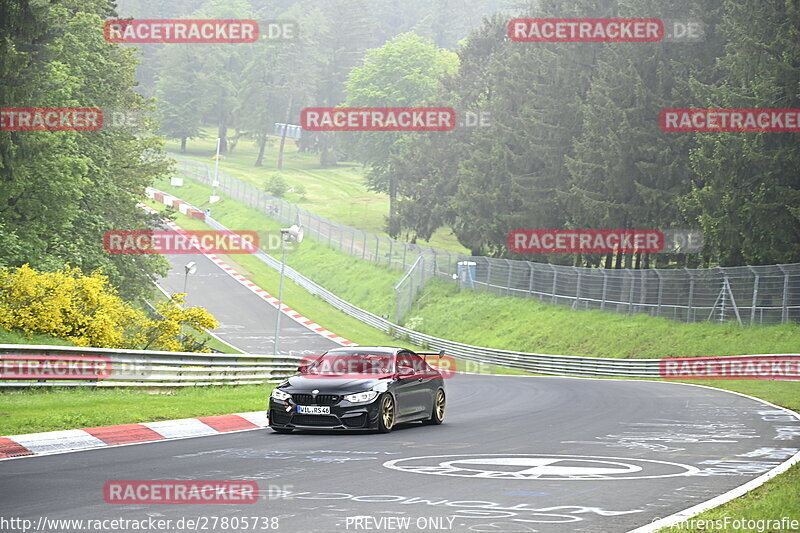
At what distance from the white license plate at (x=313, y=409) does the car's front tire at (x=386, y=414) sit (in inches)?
33.2

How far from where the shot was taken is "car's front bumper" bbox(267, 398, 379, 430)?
1622 centimetres

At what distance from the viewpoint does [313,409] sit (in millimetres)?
16188

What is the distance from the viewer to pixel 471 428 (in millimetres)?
17672

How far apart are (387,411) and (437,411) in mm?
2095

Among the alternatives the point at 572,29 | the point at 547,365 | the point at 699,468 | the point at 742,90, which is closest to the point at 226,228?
the point at 572,29

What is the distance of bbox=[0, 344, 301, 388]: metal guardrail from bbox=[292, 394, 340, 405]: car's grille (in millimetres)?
5865

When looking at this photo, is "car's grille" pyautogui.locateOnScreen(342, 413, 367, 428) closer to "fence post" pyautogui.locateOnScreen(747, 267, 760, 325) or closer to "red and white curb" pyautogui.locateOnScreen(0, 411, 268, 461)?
"red and white curb" pyautogui.locateOnScreen(0, 411, 268, 461)

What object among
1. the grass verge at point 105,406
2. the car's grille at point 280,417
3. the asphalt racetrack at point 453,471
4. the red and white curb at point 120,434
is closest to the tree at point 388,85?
the grass verge at point 105,406

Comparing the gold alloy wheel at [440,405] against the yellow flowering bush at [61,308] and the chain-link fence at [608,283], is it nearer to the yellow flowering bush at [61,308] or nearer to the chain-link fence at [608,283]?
the yellow flowering bush at [61,308]

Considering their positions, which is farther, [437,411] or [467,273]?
[467,273]

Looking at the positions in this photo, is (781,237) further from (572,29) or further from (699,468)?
(699,468)

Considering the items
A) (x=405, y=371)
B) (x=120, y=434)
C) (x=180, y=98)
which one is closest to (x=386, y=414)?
(x=405, y=371)

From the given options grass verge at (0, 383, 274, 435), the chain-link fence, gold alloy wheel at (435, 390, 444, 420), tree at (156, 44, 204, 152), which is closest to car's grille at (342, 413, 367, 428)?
gold alloy wheel at (435, 390, 444, 420)

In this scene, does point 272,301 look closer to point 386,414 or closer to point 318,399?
point 386,414
